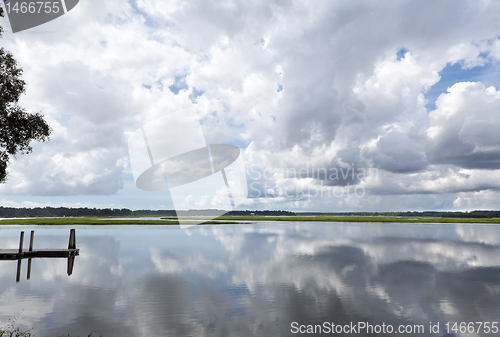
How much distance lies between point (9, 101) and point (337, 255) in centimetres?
4550

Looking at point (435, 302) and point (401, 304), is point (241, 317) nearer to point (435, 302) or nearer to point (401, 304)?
point (401, 304)

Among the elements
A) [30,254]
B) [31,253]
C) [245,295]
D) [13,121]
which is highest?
[13,121]

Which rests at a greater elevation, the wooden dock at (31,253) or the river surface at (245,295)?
the wooden dock at (31,253)

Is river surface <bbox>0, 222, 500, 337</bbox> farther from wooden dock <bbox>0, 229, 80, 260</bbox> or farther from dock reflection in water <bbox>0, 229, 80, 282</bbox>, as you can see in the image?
wooden dock <bbox>0, 229, 80, 260</bbox>

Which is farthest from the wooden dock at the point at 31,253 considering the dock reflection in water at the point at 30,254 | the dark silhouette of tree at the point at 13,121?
the dark silhouette of tree at the point at 13,121

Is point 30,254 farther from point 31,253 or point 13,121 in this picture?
point 13,121

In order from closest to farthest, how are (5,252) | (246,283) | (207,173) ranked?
(246,283)
(5,252)
(207,173)

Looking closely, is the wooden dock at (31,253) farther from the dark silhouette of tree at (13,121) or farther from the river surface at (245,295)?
the dark silhouette of tree at (13,121)

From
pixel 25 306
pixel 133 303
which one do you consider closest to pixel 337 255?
pixel 133 303

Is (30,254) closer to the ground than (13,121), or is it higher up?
closer to the ground

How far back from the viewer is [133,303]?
23.4 meters

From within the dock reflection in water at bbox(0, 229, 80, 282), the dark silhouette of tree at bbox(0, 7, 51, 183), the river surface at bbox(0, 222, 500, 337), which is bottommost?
the river surface at bbox(0, 222, 500, 337)

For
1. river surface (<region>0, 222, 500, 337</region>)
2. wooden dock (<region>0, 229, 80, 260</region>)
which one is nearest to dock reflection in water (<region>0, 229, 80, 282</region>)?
wooden dock (<region>0, 229, 80, 260</region>)

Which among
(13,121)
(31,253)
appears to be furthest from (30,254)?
(13,121)
